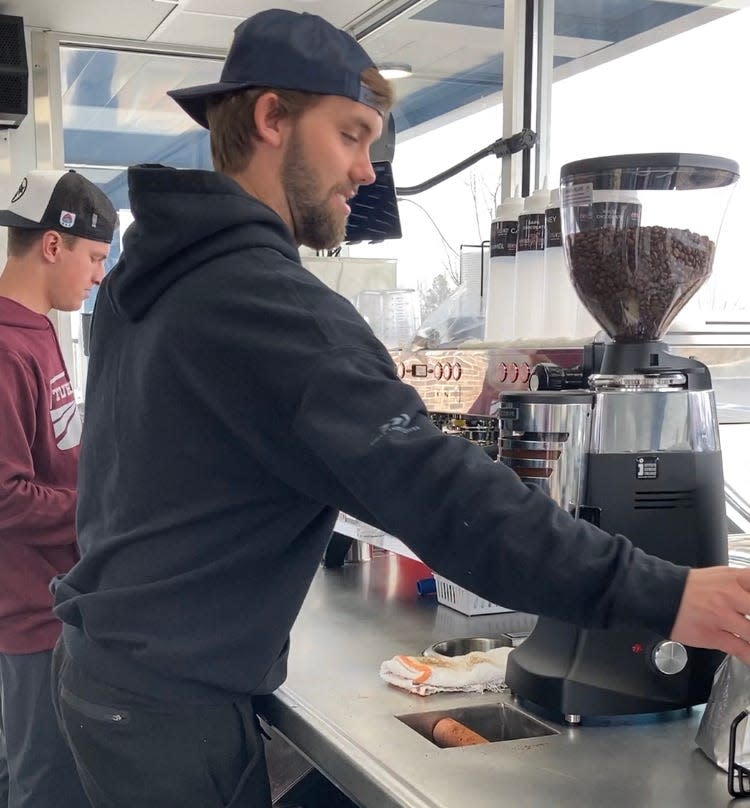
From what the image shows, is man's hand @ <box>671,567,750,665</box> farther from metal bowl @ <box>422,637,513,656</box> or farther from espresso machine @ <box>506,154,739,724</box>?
metal bowl @ <box>422,637,513,656</box>

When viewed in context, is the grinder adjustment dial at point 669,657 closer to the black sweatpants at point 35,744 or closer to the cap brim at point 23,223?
the black sweatpants at point 35,744

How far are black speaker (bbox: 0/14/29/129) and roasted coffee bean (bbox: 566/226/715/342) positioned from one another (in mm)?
2792

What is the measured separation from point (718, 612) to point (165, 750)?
0.66 metres

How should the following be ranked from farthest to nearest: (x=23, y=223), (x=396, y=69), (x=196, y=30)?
(x=196, y=30)
(x=396, y=69)
(x=23, y=223)

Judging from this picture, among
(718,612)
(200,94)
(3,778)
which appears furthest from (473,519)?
(3,778)

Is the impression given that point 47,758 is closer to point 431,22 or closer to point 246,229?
point 246,229

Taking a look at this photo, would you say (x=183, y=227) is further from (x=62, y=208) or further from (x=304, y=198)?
(x=62, y=208)

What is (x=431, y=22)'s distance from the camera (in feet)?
10.7

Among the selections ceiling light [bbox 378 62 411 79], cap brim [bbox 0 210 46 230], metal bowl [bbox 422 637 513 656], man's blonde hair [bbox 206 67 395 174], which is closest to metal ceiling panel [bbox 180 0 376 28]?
ceiling light [bbox 378 62 411 79]

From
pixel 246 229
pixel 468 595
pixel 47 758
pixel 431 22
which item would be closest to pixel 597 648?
pixel 468 595

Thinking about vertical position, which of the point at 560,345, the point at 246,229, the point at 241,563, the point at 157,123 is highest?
the point at 157,123

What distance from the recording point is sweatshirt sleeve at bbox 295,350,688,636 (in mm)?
986

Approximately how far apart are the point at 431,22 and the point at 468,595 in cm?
212

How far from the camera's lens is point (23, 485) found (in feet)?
6.57
